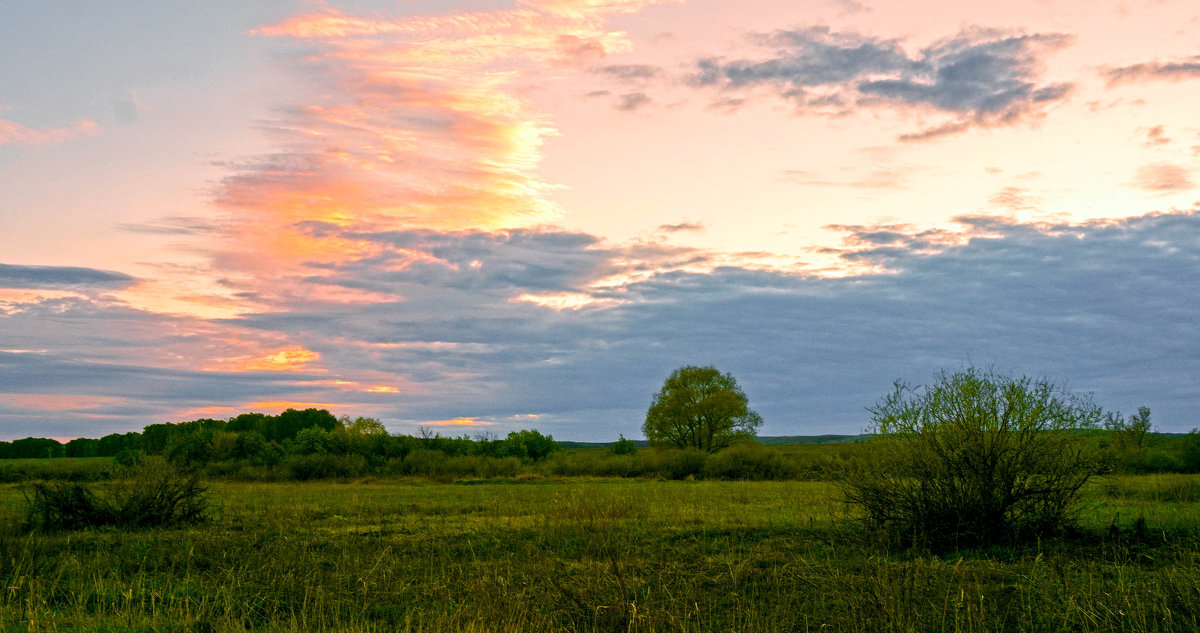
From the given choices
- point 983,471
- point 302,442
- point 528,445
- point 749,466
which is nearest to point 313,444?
point 302,442

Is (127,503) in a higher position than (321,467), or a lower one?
higher

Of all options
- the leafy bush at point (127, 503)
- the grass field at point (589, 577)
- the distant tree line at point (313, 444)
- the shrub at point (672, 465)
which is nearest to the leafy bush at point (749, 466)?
the shrub at point (672, 465)

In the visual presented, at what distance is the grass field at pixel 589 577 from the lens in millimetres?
11414

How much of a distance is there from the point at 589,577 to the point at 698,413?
66578 mm

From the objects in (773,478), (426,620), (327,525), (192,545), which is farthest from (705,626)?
(773,478)

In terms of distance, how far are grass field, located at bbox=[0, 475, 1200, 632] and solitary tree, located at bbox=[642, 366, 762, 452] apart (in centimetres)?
5536

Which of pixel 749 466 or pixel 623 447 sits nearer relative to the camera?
pixel 749 466

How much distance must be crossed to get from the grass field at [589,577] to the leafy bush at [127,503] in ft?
2.94

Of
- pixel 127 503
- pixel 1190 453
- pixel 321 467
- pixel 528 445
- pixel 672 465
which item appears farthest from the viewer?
pixel 528 445

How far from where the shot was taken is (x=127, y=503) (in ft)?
77.5

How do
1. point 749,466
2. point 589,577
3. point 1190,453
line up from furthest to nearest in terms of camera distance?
point 749,466 < point 1190,453 < point 589,577

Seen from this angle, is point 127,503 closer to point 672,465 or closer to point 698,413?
point 672,465

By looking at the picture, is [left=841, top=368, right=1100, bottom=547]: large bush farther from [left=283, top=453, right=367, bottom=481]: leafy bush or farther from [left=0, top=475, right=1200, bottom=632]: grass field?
[left=283, top=453, right=367, bottom=481]: leafy bush

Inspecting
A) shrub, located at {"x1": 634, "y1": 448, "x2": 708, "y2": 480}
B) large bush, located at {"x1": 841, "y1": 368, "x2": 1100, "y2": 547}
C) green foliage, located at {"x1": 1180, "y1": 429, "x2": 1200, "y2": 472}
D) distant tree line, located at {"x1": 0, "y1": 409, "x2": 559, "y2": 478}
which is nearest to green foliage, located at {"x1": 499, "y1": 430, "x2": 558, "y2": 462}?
distant tree line, located at {"x1": 0, "y1": 409, "x2": 559, "y2": 478}
